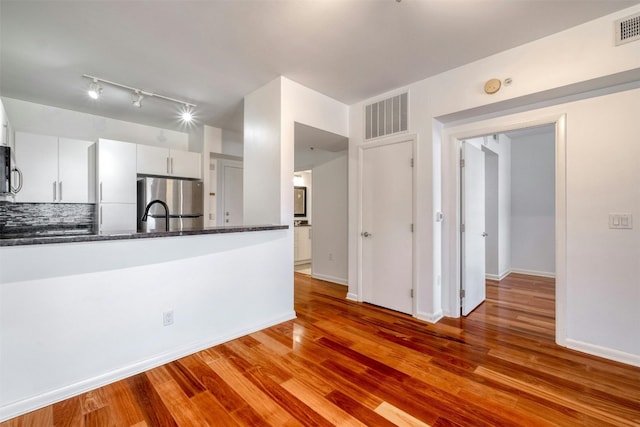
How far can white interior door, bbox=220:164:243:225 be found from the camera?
17.0 ft

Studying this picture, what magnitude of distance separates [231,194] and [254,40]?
10.9 ft

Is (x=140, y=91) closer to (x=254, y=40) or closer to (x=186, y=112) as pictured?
(x=186, y=112)

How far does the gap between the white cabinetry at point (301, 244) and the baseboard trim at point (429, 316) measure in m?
3.41

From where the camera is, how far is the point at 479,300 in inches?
142

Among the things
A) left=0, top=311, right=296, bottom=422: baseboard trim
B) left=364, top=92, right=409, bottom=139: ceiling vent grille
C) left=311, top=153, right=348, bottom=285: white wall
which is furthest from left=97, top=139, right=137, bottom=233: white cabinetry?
left=364, top=92, right=409, bottom=139: ceiling vent grille

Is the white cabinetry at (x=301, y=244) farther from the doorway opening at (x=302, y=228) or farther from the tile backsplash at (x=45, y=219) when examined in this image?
the tile backsplash at (x=45, y=219)

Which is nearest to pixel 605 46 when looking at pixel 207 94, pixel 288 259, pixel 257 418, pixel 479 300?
pixel 479 300

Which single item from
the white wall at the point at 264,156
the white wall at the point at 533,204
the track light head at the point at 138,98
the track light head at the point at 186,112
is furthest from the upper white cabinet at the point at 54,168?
the white wall at the point at 533,204

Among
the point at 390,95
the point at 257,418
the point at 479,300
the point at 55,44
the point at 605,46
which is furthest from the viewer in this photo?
the point at 479,300

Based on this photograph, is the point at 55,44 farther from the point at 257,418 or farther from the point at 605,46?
the point at 605,46

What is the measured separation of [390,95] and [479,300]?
2.85 m

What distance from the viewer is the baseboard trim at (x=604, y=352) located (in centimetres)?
213

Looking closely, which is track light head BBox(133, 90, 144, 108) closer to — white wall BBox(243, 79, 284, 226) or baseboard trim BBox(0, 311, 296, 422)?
white wall BBox(243, 79, 284, 226)

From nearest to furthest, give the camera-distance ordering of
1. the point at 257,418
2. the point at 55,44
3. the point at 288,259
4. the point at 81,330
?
the point at 257,418 → the point at 81,330 → the point at 55,44 → the point at 288,259
